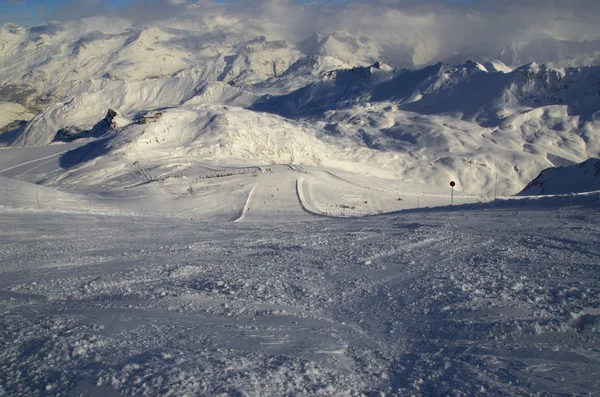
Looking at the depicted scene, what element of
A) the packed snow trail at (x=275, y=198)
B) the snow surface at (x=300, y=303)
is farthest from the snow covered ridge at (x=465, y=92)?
the snow surface at (x=300, y=303)

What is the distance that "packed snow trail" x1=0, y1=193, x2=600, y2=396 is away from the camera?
4.83 meters

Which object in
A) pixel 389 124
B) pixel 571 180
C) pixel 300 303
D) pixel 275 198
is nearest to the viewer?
pixel 300 303

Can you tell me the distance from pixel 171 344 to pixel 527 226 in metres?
11.3

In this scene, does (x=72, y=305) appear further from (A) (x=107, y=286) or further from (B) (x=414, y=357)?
(B) (x=414, y=357)

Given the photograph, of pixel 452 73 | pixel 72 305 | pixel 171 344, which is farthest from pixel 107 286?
pixel 452 73

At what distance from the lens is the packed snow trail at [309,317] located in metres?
4.83

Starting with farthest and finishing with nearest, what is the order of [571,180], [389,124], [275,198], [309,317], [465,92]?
1. [465,92]
2. [389,124]
3. [571,180]
4. [275,198]
5. [309,317]

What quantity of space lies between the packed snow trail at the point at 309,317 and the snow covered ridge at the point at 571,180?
26.7m

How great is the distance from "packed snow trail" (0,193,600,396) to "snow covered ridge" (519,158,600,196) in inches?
1051

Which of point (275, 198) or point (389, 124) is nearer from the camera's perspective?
point (275, 198)

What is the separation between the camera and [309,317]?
21.6 feet

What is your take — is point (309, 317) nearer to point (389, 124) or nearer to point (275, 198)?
point (275, 198)

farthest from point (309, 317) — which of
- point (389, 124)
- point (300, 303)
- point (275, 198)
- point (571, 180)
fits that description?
point (389, 124)

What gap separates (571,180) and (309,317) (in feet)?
Result: 124
